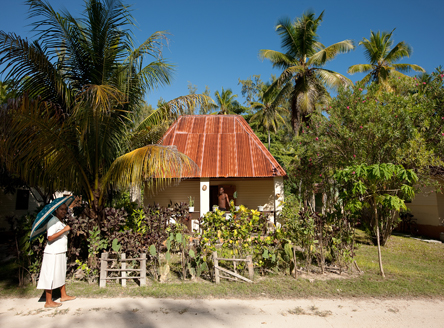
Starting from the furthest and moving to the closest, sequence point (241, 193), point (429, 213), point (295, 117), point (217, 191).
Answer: point (295, 117), point (217, 191), point (241, 193), point (429, 213)

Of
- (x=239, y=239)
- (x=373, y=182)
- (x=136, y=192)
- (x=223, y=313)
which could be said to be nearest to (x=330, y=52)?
(x=373, y=182)

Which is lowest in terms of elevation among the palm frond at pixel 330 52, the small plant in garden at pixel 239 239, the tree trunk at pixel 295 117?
the small plant in garden at pixel 239 239

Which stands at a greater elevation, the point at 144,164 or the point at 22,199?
the point at 144,164

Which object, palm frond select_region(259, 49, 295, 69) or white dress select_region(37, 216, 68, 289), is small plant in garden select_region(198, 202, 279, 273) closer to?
white dress select_region(37, 216, 68, 289)

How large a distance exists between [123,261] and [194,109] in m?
3.81

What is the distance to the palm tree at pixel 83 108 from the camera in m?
5.37

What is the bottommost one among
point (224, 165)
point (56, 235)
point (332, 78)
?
point (56, 235)

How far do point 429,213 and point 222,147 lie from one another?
9.61 meters

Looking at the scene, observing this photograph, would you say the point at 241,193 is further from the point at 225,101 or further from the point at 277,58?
the point at 225,101

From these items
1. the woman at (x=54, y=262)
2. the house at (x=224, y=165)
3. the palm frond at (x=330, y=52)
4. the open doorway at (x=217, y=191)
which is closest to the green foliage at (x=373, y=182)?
the house at (x=224, y=165)

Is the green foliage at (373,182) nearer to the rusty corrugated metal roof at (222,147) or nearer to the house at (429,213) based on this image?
the rusty corrugated metal roof at (222,147)

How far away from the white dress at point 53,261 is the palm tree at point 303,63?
11915 millimetres

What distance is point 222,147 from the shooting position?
13.2 m

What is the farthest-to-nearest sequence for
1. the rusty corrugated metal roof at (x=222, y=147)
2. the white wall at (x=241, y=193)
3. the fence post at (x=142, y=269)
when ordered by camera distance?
1. the white wall at (x=241, y=193)
2. the rusty corrugated metal roof at (x=222, y=147)
3. the fence post at (x=142, y=269)
